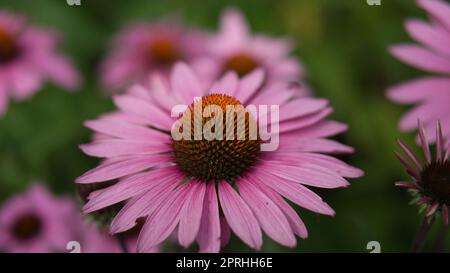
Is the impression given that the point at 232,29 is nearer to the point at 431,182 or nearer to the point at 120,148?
the point at 120,148

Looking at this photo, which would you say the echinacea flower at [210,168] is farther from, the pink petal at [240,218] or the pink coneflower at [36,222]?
the pink coneflower at [36,222]

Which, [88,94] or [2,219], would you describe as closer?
[2,219]

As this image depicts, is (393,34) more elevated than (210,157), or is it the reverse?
(393,34)

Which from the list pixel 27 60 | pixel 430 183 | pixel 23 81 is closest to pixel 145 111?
pixel 430 183

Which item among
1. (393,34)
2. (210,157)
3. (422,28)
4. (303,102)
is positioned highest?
(393,34)
